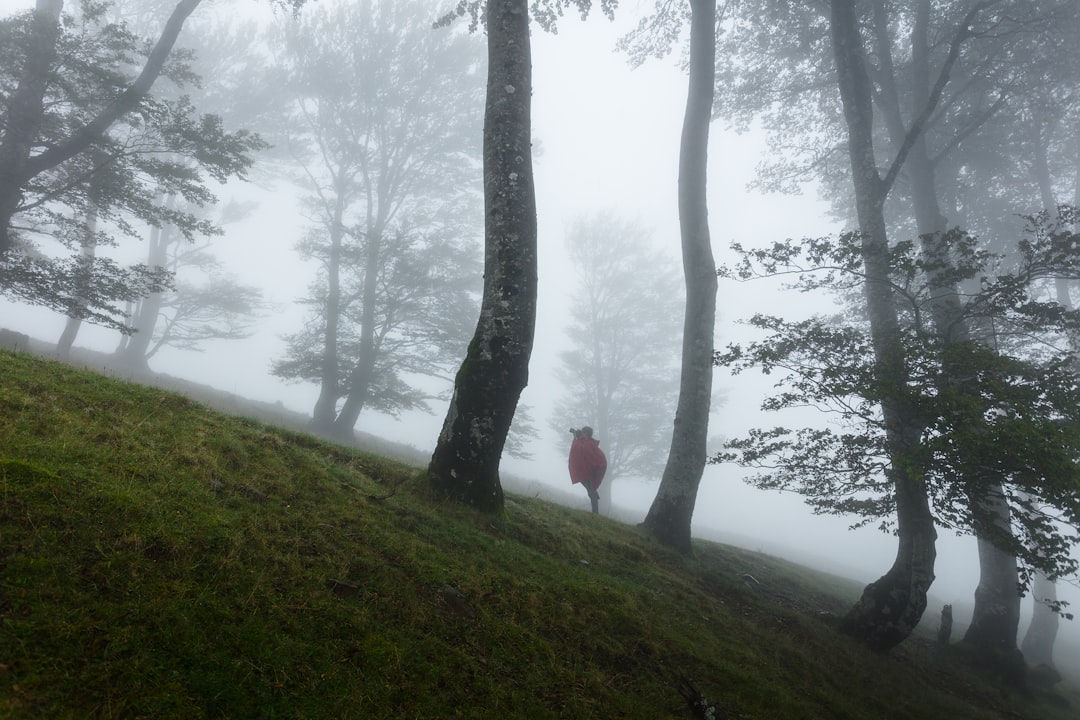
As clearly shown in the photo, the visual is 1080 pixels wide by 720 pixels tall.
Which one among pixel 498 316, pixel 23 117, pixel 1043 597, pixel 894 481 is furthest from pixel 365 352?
pixel 1043 597

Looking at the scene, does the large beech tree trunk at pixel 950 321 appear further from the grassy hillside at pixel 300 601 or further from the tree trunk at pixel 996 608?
the grassy hillside at pixel 300 601

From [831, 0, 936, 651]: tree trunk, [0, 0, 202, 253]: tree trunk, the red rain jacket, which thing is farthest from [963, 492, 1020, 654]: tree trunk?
[0, 0, 202, 253]: tree trunk

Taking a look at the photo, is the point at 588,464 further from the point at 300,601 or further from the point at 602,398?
the point at 602,398

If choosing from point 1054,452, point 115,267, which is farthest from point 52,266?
point 1054,452

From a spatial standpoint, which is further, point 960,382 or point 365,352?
point 365,352

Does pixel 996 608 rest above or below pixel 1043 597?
below

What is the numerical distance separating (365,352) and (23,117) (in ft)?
33.1

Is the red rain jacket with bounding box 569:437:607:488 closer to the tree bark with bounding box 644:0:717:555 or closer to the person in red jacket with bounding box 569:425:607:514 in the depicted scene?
the person in red jacket with bounding box 569:425:607:514

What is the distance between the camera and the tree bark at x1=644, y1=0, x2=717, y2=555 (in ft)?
29.2

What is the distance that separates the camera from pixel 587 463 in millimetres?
11086

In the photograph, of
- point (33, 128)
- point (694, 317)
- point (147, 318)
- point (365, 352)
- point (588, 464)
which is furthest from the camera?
point (147, 318)

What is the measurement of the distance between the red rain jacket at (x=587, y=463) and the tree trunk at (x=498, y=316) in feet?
18.2

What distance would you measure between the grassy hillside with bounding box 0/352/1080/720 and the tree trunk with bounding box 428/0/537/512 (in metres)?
0.49

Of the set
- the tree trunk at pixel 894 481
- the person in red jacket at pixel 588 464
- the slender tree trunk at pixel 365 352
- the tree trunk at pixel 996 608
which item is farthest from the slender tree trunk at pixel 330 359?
the tree trunk at pixel 996 608
